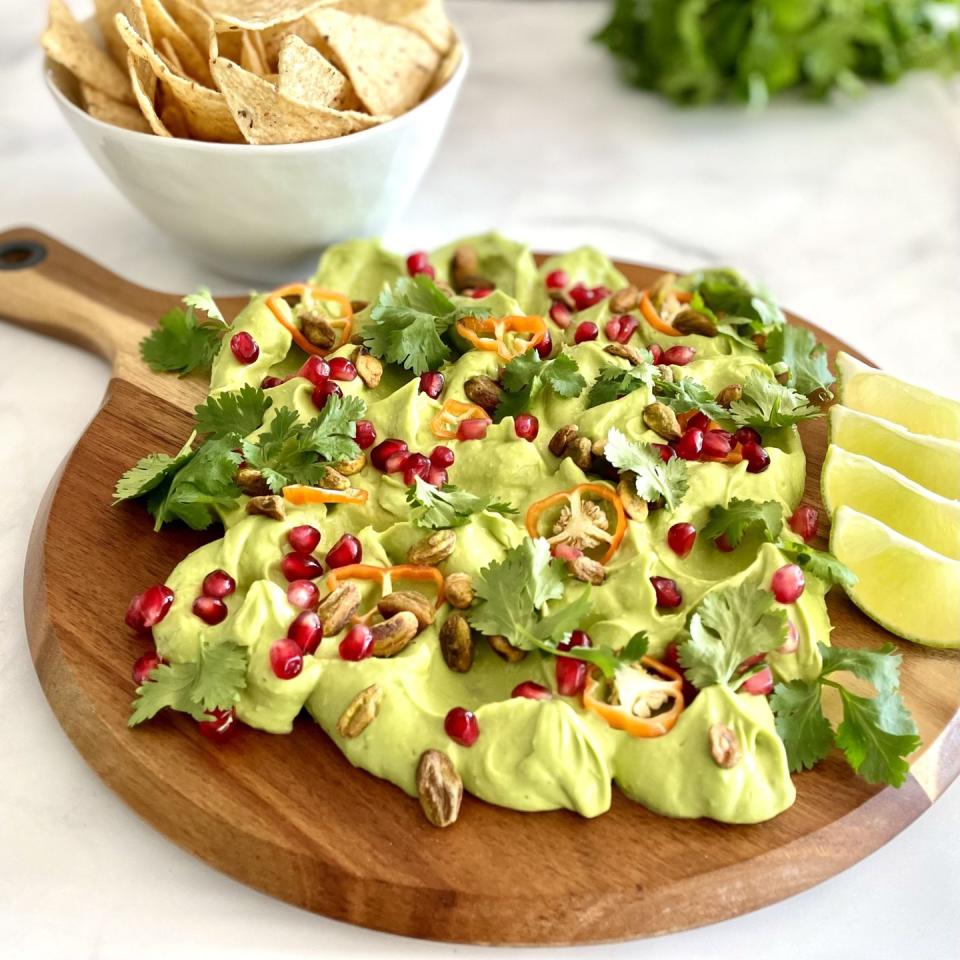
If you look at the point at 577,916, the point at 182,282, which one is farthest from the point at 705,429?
the point at 182,282

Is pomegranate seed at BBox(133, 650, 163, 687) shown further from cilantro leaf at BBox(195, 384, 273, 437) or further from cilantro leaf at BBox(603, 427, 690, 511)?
cilantro leaf at BBox(603, 427, 690, 511)

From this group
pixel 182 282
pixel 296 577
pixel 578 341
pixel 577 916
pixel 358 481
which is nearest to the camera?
pixel 577 916

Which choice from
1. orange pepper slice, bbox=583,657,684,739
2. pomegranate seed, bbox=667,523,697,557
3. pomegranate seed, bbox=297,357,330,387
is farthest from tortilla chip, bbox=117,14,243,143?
orange pepper slice, bbox=583,657,684,739

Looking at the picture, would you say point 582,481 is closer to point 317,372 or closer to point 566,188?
point 317,372

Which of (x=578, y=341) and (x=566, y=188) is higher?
(x=578, y=341)

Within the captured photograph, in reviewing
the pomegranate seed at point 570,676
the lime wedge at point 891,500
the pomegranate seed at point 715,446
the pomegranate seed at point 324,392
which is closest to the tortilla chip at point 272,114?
the pomegranate seed at point 324,392

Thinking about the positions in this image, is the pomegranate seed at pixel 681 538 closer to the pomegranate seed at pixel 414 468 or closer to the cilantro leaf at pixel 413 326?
the pomegranate seed at pixel 414 468
